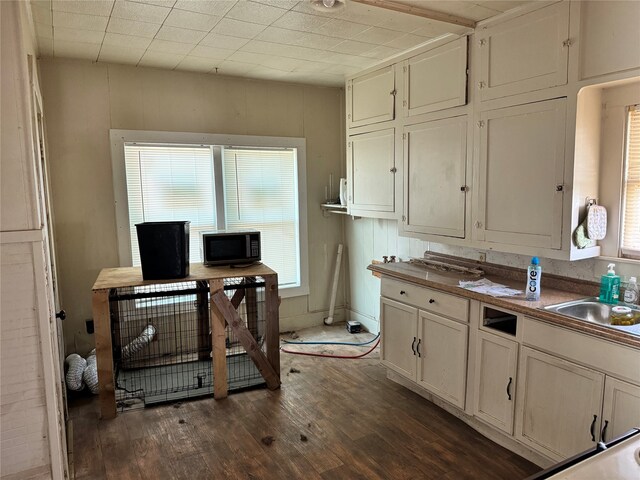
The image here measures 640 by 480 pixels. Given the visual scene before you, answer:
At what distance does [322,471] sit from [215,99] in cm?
326

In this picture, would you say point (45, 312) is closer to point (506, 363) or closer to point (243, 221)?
point (506, 363)

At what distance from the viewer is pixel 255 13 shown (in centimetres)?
259

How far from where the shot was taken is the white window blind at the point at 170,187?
3.85 metres

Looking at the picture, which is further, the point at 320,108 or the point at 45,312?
the point at 320,108

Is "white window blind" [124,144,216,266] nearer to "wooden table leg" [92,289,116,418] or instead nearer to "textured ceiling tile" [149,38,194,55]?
"textured ceiling tile" [149,38,194,55]

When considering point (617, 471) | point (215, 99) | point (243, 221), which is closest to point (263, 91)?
point (215, 99)

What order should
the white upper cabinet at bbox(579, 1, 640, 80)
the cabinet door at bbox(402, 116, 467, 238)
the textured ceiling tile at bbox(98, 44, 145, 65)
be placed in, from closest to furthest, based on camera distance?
the white upper cabinet at bbox(579, 1, 640, 80) → the cabinet door at bbox(402, 116, 467, 238) → the textured ceiling tile at bbox(98, 44, 145, 65)

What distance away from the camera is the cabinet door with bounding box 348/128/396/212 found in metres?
3.61

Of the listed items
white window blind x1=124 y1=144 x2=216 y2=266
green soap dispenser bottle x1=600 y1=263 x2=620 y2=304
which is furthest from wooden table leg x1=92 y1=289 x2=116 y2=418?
green soap dispenser bottle x1=600 y1=263 x2=620 y2=304

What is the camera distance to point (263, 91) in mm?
4336

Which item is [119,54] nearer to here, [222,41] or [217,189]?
[222,41]

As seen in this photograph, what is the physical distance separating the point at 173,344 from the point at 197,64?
96.7 inches

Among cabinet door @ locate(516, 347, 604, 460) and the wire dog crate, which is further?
the wire dog crate

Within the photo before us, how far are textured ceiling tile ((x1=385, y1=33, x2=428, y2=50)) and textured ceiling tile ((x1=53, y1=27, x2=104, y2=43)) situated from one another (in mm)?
2003
